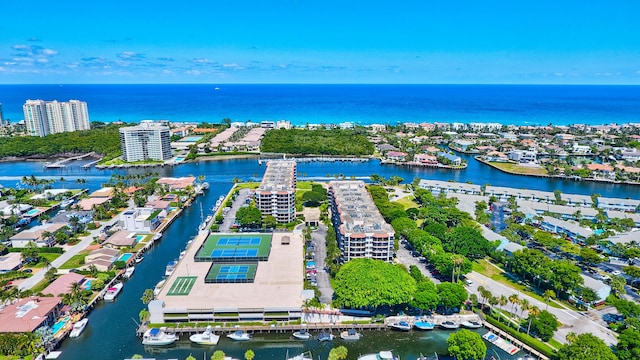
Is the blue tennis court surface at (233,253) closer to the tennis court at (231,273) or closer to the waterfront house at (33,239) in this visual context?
the tennis court at (231,273)

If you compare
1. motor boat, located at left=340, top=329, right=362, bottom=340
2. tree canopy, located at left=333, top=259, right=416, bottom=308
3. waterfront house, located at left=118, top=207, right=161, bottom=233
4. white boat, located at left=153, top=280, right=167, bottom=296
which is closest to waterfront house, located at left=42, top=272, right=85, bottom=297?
white boat, located at left=153, top=280, right=167, bottom=296

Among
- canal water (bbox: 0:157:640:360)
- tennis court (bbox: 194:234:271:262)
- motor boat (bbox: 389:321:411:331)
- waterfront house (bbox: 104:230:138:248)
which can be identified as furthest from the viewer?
waterfront house (bbox: 104:230:138:248)

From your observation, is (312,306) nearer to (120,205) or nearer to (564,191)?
(120,205)

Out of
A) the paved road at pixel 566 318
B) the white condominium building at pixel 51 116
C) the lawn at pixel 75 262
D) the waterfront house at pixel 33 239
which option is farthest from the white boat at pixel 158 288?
the white condominium building at pixel 51 116

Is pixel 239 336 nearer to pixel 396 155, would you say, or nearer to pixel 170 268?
pixel 170 268

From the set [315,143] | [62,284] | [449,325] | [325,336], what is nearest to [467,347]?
[449,325]

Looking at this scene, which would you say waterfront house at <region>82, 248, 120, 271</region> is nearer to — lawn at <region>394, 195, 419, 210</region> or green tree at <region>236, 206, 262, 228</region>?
green tree at <region>236, 206, 262, 228</region>
